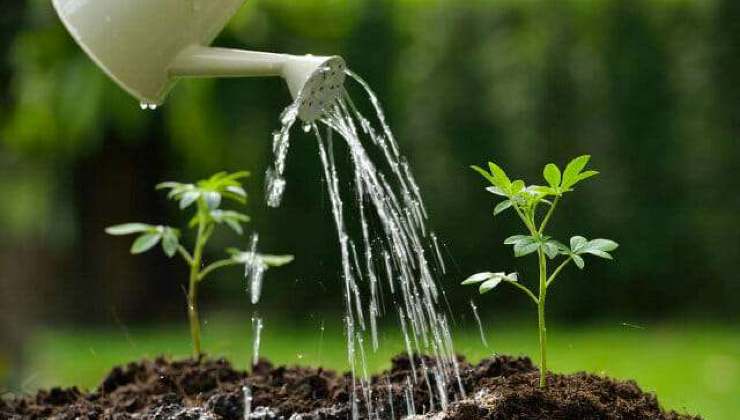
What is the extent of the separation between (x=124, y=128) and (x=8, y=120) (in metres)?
0.56

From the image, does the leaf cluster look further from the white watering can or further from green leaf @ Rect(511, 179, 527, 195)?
the white watering can

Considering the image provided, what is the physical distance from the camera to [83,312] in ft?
20.0

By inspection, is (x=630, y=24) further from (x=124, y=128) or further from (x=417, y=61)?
(x=124, y=128)

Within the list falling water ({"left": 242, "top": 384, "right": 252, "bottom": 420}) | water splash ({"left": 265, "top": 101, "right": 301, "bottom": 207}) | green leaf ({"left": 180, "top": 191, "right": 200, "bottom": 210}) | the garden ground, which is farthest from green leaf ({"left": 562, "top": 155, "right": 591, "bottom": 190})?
the garden ground

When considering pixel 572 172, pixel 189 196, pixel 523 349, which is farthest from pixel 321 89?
pixel 523 349

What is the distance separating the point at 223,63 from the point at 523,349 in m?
3.25

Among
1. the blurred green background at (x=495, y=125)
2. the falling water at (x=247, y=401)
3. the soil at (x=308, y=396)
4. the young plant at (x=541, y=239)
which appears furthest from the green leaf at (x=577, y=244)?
the blurred green background at (x=495, y=125)

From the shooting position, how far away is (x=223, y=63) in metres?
1.93

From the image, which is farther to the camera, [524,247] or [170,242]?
[170,242]

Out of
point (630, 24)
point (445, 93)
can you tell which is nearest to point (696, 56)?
point (630, 24)

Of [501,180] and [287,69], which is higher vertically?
[287,69]

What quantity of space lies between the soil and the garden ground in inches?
68.0

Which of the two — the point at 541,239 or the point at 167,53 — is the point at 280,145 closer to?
the point at 167,53

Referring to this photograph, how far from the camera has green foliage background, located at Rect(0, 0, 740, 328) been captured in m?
5.75
